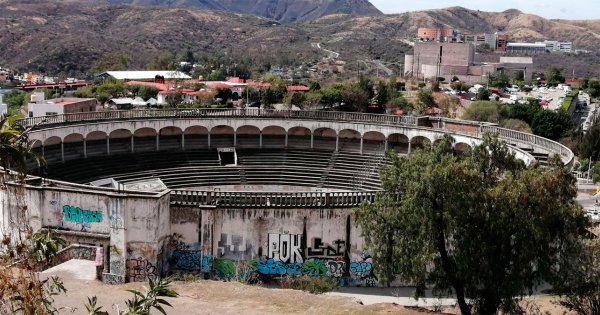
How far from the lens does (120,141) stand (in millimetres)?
42906

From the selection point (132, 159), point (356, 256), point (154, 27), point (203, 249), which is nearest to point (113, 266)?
point (203, 249)

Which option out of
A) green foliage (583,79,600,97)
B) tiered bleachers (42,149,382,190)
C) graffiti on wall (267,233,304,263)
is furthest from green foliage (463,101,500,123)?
green foliage (583,79,600,97)

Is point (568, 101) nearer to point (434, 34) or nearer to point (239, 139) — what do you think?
point (239, 139)

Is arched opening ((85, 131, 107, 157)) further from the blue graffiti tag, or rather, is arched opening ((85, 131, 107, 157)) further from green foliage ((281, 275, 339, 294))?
green foliage ((281, 275, 339, 294))

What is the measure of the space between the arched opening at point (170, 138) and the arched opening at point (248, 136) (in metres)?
4.19

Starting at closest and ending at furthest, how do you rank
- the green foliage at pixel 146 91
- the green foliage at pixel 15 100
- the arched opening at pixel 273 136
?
1. the arched opening at pixel 273 136
2. the green foliage at pixel 15 100
3. the green foliage at pixel 146 91

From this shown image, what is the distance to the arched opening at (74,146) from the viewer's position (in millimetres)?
40156

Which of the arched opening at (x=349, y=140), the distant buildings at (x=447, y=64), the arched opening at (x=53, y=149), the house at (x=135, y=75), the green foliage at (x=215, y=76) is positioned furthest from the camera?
the distant buildings at (x=447, y=64)

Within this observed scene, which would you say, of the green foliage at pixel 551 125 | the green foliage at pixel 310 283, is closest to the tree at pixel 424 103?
the green foliage at pixel 551 125

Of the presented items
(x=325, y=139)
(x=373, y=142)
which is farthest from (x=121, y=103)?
(x=373, y=142)

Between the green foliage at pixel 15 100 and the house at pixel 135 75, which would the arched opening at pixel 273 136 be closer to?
the green foliage at pixel 15 100

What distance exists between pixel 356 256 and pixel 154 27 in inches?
7235

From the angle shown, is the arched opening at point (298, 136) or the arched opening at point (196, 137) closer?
the arched opening at point (196, 137)

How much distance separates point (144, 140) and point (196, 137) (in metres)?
3.61
